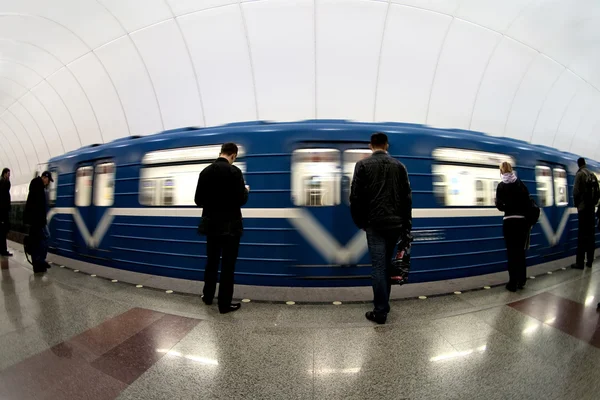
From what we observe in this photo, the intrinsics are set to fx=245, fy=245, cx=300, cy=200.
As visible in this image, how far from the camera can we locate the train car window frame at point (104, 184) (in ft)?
14.4

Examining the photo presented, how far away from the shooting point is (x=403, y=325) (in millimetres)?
2523

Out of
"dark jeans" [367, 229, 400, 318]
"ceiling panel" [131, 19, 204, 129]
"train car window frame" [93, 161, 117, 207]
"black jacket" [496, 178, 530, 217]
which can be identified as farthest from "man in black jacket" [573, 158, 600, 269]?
"train car window frame" [93, 161, 117, 207]

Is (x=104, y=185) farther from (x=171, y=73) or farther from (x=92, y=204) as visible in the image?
(x=171, y=73)

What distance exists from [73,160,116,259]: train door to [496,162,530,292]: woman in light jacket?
20.6ft

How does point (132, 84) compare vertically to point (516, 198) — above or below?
above

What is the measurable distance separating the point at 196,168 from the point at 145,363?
8.31 ft

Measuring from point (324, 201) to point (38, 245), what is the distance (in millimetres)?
5068

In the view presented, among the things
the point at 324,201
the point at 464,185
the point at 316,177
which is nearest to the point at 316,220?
the point at 324,201

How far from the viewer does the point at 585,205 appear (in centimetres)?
446

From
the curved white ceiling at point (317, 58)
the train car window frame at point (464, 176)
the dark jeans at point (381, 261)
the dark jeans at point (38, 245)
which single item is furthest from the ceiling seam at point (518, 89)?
the dark jeans at point (38, 245)

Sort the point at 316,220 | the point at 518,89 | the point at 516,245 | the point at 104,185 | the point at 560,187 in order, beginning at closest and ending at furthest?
the point at 316,220 → the point at 516,245 → the point at 104,185 → the point at 560,187 → the point at 518,89

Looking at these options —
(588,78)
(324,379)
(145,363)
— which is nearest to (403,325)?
(324,379)

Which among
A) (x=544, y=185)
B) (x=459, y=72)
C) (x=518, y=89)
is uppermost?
(x=459, y=72)

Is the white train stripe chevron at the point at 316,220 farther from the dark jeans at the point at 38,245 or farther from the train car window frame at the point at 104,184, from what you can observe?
the dark jeans at the point at 38,245
